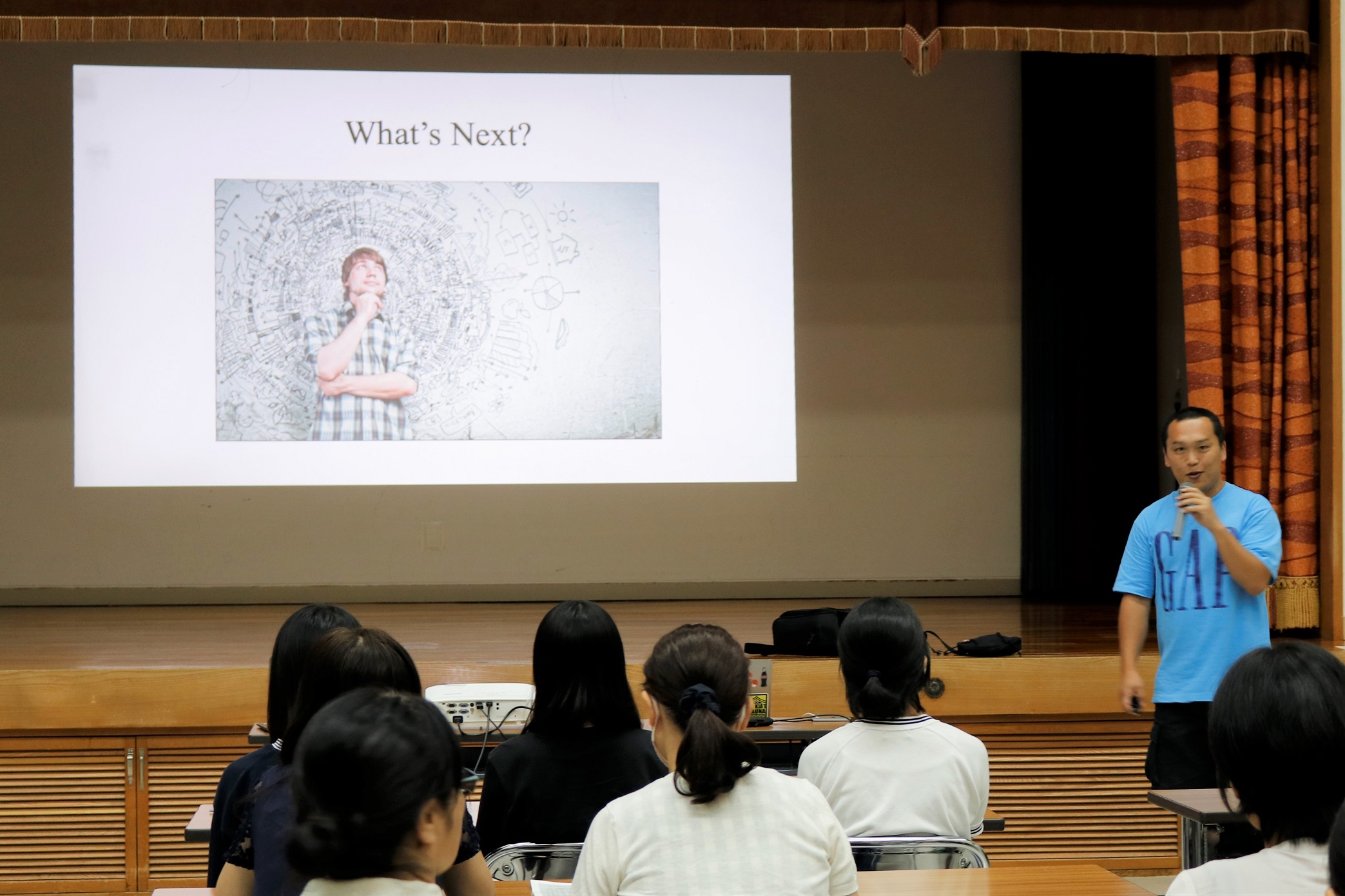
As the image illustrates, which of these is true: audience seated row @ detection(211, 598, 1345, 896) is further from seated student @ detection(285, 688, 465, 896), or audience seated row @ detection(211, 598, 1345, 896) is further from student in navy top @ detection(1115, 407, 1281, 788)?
student in navy top @ detection(1115, 407, 1281, 788)

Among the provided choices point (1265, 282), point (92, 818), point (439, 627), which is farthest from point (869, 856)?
point (439, 627)

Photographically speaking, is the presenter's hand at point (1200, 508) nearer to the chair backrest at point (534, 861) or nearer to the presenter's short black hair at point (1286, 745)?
the presenter's short black hair at point (1286, 745)

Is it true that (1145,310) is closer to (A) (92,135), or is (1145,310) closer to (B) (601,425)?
(B) (601,425)

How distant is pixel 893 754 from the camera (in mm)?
1978

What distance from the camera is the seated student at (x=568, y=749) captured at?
1873mm

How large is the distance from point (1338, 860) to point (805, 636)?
9.50 feet

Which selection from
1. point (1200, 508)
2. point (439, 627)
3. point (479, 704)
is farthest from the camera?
point (439, 627)

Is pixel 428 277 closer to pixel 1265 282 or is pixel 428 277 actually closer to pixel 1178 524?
pixel 1265 282

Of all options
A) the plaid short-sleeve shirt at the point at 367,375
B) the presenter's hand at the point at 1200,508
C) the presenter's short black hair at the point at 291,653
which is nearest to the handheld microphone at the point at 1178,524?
the presenter's hand at the point at 1200,508

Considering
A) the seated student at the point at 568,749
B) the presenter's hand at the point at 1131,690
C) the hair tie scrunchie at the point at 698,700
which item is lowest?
the presenter's hand at the point at 1131,690

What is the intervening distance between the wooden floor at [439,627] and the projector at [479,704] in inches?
30.3

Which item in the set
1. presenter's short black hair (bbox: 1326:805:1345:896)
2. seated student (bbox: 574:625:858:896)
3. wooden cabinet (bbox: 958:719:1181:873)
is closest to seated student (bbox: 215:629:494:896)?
seated student (bbox: 574:625:858:896)

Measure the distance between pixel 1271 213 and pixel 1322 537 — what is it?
3.28 ft

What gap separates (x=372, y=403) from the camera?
509cm
